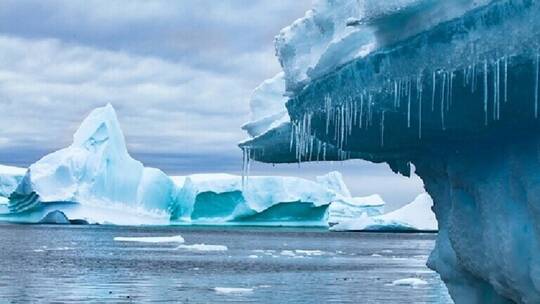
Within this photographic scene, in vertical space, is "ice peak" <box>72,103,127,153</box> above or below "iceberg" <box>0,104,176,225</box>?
above

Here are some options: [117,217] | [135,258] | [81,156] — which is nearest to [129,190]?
[117,217]

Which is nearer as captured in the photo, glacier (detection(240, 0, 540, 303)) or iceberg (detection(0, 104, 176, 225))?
glacier (detection(240, 0, 540, 303))

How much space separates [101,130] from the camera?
72875 millimetres

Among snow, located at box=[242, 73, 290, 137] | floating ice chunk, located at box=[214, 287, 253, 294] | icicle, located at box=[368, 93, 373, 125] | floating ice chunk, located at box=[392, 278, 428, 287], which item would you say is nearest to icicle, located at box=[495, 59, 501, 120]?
icicle, located at box=[368, 93, 373, 125]

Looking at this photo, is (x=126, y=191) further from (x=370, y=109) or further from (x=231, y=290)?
(x=370, y=109)

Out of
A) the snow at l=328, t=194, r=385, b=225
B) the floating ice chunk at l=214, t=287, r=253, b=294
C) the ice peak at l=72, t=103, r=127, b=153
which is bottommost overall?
the floating ice chunk at l=214, t=287, r=253, b=294

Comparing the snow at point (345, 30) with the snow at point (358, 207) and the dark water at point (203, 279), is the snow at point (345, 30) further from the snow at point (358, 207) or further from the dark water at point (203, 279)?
the snow at point (358, 207)

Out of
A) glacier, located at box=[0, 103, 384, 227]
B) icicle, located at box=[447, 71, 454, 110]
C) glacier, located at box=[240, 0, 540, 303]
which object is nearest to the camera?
glacier, located at box=[240, 0, 540, 303]

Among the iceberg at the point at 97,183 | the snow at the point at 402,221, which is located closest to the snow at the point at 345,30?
the iceberg at the point at 97,183

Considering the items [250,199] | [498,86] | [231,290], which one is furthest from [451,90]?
[250,199]

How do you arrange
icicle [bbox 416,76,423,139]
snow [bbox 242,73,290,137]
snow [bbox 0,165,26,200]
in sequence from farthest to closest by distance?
snow [bbox 0,165,26,200]
snow [bbox 242,73,290,137]
icicle [bbox 416,76,423,139]

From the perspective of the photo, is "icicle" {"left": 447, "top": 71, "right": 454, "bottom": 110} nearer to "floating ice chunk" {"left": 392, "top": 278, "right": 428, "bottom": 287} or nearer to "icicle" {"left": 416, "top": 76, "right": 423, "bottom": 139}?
"icicle" {"left": 416, "top": 76, "right": 423, "bottom": 139}

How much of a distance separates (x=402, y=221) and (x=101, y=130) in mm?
48985

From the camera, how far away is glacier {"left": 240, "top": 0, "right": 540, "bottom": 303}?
9.14 meters
